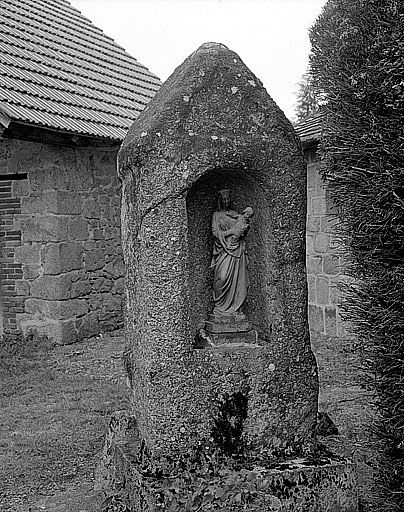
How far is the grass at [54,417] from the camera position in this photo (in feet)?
14.4

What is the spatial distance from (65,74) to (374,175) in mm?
7309

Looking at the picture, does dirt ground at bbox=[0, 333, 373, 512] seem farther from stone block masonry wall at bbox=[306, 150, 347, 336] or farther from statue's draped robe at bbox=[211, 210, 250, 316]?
statue's draped robe at bbox=[211, 210, 250, 316]

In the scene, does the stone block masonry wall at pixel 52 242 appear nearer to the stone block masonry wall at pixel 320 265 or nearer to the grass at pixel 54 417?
the grass at pixel 54 417

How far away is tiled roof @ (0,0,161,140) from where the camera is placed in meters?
8.15

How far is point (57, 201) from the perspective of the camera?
8680mm

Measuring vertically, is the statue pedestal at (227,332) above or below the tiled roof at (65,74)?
below

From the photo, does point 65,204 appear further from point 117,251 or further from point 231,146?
point 231,146

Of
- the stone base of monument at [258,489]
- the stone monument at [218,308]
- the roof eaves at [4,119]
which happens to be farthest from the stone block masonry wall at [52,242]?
the stone base of monument at [258,489]

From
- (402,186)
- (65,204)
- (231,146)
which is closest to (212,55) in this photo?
(231,146)

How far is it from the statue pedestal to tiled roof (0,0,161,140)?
14.7 ft

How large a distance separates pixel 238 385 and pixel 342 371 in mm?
4212

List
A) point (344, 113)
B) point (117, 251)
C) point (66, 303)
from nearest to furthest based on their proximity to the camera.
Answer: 1. point (344, 113)
2. point (66, 303)
3. point (117, 251)

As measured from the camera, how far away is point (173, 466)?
138 inches

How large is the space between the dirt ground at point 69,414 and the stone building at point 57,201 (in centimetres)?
51
